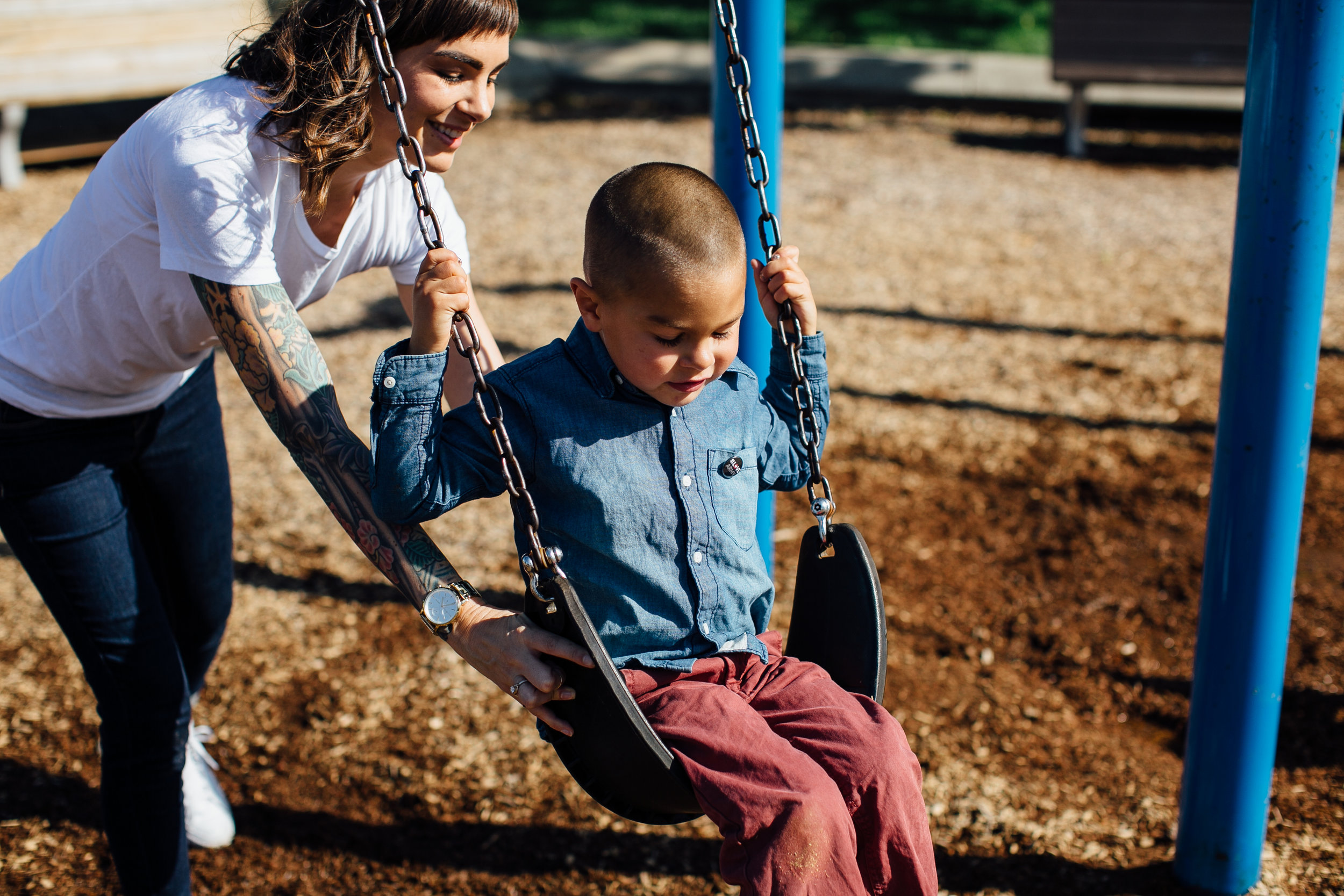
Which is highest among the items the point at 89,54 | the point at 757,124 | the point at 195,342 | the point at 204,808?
the point at 89,54

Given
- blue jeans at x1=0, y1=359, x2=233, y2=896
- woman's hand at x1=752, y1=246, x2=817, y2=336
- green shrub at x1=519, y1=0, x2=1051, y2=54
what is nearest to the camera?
woman's hand at x1=752, y1=246, x2=817, y2=336

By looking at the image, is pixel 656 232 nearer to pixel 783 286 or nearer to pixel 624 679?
pixel 783 286

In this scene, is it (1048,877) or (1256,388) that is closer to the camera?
(1256,388)

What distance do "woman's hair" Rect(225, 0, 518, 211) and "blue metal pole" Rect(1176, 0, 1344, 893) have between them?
1.35m

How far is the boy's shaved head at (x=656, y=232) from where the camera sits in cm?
170

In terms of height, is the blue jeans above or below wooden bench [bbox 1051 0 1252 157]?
below

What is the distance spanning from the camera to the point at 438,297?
1669mm

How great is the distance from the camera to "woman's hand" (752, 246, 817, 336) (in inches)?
75.9

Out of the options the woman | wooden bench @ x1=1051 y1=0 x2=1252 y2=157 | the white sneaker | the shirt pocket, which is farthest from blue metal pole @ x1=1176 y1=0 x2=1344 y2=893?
wooden bench @ x1=1051 y1=0 x2=1252 y2=157

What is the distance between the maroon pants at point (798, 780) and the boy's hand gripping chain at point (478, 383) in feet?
0.94

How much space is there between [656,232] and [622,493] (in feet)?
1.31

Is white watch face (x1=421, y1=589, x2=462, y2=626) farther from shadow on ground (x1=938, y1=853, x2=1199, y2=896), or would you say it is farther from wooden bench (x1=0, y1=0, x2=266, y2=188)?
wooden bench (x1=0, y1=0, x2=266, y2=188)

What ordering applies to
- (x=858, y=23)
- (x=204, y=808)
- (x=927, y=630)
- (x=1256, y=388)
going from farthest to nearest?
(x=858, y=23) < (x=927, y=630) < (x=204, y=808) < (x=1256, y=388)

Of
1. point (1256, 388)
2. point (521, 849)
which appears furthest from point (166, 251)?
point (1256, 388)
